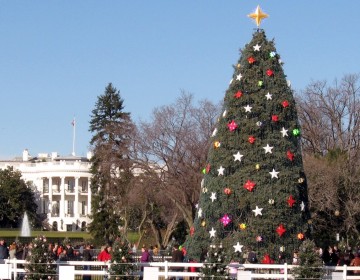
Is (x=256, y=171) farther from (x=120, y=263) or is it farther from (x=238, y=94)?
(x=120, y=263)

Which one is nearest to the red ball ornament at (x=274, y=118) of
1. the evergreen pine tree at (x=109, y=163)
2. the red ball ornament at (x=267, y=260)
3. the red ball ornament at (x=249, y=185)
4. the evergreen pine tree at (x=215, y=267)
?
the red ball ornament at (x=249, y=185)

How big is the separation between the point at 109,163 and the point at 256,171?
30344mm

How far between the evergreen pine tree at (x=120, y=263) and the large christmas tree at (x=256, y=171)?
4.48 m

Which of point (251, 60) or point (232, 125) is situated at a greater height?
point (251, 60)

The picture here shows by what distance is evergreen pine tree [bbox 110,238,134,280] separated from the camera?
81.1 ft

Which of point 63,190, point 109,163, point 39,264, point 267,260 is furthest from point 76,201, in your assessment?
point 39,264

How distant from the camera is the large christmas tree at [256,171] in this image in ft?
94.2

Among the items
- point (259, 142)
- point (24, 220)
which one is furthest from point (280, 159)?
point (24, 220)

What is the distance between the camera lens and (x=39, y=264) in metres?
25.5

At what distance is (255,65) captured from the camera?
97.2 ft

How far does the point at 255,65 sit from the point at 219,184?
420cm

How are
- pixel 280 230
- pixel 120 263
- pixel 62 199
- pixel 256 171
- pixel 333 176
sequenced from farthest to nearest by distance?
pixel 62 199
pixel 333 176
pixel 256 171
pixel 280 230
pixel 120 263

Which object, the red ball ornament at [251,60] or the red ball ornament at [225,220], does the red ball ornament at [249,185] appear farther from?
the red ball ornament at [251,60]

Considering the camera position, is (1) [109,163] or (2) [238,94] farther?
(1) [109,163]
